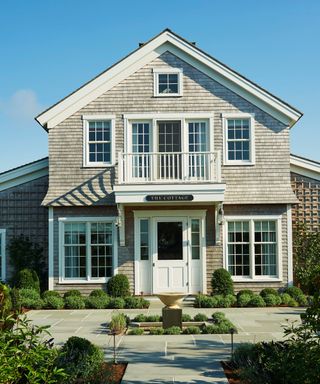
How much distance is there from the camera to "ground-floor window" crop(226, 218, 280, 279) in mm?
18969

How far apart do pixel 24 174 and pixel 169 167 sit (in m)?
5.30

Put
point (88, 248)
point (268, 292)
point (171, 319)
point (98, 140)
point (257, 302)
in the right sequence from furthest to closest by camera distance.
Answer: point (98, 140) → point (88, 248) → point (268, 292) → point (257, 302) → point (171, 319)

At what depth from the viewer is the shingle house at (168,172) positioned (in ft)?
61.8

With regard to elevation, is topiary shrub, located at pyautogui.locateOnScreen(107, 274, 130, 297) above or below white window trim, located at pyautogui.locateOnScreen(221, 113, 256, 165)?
below

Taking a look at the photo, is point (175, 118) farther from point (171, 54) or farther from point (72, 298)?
point (72, 298)

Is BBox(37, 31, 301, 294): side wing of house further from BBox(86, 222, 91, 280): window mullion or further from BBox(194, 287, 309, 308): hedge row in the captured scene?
BBox(194, 287, 309, 308): hedge row

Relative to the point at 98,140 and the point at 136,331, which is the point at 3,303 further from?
the point at 98,140

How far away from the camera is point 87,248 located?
1905 centimetres

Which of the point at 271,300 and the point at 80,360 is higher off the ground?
the point at 80,360

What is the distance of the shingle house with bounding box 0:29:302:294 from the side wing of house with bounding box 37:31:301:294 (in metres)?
0.03

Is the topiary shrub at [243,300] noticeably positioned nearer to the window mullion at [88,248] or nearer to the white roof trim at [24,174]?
the window mullion at [88,248]

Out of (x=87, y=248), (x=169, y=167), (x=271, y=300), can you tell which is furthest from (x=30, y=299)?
(x=271, y=300)

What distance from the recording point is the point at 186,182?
17984mm

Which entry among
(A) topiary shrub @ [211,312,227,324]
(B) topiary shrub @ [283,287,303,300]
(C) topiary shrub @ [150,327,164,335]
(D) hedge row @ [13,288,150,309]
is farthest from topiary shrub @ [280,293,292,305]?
(C) topiary shrub @ [150,327,164,335]
